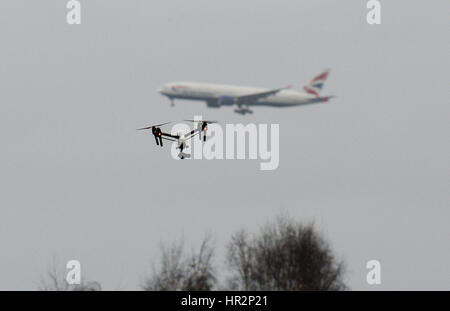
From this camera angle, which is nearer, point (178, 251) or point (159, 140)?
point (159, 140)

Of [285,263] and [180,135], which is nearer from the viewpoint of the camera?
[180,135]

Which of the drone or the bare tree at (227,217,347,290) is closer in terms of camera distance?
the drone

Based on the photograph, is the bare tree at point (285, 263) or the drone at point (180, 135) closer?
the drone at point (180, 135)

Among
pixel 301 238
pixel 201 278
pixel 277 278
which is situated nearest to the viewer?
pixel 201 278
